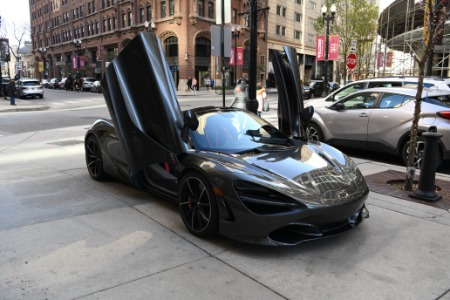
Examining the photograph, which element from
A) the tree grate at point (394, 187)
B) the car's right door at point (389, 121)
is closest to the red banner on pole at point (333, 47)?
the car's right door at point (389, 121)

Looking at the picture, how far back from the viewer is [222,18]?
372 inches

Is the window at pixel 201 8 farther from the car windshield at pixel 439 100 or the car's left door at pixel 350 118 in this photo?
the car windshield at pixel 439 100

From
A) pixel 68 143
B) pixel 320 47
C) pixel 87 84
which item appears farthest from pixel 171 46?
pixel 68 143

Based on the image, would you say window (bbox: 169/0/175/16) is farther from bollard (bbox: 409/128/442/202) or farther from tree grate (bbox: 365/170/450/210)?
bollard (bbox: 409/128/442/202)

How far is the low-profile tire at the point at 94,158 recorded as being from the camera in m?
6.06

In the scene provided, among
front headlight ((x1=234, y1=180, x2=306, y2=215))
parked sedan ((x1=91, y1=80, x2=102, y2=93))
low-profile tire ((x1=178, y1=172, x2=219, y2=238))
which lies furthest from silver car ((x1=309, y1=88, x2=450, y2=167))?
parked sedan ((x1=91, y1=80, x2=102, y2=93))

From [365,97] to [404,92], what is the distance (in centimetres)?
82

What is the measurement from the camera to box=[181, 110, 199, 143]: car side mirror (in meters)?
4.30

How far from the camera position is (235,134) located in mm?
4695

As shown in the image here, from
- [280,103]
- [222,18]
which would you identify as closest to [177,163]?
[280,103]

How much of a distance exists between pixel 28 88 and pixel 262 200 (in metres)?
32.7

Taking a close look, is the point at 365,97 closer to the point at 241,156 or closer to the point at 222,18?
the point at 222,18

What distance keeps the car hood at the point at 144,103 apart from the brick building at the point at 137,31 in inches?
1443

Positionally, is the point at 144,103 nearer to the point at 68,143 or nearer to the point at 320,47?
the point at 68,143
